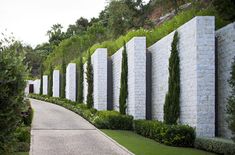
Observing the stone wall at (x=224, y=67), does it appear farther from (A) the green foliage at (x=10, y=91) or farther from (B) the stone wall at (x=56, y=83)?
(B) the stone wall at (x=56, y=83)

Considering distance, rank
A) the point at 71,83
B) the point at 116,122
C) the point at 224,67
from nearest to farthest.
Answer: the point at 224,67 < the point at 116,122 < the point at 71,83

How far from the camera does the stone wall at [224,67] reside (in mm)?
14562

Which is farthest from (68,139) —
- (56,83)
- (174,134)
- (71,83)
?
(56,83)

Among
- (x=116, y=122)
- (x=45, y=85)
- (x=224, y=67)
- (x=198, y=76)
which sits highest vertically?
(x=224, y=67)

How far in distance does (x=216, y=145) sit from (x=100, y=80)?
1559 centimetres

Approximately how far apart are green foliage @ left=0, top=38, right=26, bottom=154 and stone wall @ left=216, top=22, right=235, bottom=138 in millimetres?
7430

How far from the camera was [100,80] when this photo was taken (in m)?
27.9

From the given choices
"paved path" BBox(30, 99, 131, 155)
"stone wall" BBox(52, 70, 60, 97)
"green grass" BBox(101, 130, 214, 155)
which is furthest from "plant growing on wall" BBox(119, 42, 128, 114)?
"stone wall" BBox(52, 70, 60, 97)

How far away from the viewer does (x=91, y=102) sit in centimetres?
2948

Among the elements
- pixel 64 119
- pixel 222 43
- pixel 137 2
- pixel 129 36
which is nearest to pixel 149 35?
pixel 129 36

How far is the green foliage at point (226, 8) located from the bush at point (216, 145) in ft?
15.5

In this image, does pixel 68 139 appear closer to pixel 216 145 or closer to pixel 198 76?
pixel 198 76

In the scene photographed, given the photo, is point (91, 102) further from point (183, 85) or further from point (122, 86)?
point (183, 85)

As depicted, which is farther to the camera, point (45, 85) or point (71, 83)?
point (45, 85)
